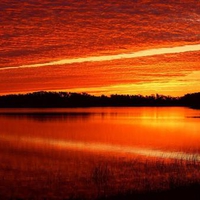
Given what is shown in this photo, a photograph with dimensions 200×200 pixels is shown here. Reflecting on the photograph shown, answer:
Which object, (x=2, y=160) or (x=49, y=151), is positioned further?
(x=49, y=151)

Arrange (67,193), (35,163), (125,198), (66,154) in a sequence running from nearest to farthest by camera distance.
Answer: (125,198), (67,193), (35,163), (66,154)

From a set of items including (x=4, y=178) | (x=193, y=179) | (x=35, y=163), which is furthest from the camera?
(x=35, y=163)

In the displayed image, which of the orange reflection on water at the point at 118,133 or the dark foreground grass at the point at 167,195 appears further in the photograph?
the orange reflection on water at the point at 118,133

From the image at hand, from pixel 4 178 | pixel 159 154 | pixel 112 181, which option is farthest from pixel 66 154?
pixel 112 181

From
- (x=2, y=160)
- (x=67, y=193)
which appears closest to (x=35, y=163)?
(x=2, y=160)

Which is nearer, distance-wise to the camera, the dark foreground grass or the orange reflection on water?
the dark foreground grass

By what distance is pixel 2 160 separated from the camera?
2741cm

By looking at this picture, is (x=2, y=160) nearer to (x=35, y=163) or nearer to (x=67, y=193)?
(x=35, y=163)

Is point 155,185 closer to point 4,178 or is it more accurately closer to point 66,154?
point 4,178

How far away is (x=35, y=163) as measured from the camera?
26.0 metres

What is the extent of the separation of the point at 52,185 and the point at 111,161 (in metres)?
8.36

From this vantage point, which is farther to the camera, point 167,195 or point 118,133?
point 118,133

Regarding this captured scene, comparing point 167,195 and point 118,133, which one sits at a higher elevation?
point 167,195

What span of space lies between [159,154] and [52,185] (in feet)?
46.7
